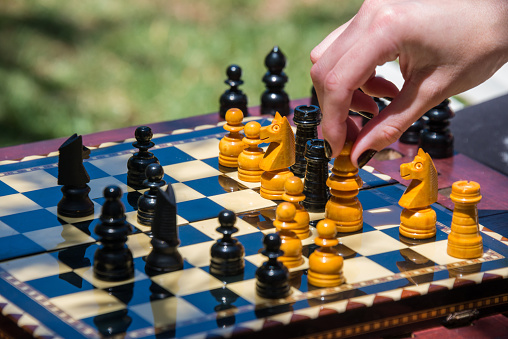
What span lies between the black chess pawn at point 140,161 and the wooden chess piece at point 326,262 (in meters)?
0.71

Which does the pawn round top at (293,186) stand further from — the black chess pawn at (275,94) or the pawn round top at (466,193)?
the black chess pawn at (275,94)

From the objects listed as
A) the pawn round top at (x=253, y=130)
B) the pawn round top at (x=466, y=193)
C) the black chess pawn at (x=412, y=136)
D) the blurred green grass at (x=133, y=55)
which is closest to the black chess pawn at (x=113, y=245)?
the pawn round top at (x=253, y=130)

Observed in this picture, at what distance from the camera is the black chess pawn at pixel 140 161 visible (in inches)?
101

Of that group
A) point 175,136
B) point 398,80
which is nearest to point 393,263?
point 175,136

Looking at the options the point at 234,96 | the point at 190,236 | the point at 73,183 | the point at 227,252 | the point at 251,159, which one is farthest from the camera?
the point at 234,96

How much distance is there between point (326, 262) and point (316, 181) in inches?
19.4

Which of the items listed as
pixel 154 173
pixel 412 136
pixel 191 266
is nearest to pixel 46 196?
pixel 154 173

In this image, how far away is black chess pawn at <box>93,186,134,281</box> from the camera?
2025 millimetres

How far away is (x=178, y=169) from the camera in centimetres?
272

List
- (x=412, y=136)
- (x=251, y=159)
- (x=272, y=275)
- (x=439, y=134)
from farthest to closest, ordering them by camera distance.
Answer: (x=412, y=136) → (x=439, y=134) → (x=251, y=159) → (x=272, y=275)

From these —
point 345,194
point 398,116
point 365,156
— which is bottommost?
point 345,194

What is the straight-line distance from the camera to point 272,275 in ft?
6.40

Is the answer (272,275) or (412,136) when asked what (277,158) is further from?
(412,136)

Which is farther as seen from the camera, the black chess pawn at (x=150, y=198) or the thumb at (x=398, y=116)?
the black chess pawn at (x=150, y=198)
